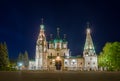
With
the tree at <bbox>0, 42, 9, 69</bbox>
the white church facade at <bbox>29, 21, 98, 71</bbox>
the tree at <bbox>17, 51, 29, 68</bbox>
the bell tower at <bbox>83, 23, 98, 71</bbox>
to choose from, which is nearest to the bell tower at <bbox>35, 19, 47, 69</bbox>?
the white church facade at <bbox>29, 21, 98, 71</bbox>

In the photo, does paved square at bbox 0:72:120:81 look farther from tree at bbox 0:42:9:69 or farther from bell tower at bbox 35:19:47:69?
bell tower at bbox 35:19:47:69

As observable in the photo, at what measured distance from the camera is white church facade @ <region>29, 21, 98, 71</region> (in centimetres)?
15988

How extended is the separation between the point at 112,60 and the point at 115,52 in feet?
9.00

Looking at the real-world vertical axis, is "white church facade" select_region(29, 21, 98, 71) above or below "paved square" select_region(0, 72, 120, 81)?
above

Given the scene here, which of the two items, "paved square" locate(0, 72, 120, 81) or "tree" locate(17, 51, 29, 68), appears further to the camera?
"tree" locate(17, 51, 29, 68)

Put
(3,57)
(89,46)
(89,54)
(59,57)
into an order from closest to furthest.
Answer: (3,57), (89,46), (89,54), (59,57)

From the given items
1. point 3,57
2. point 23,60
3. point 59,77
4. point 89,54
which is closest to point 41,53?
point 23,60

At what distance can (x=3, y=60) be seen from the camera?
3612 inches

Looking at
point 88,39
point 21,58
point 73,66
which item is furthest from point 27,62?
point 88,39

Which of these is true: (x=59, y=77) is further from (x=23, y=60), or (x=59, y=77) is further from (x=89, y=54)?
(x=23, y=60)

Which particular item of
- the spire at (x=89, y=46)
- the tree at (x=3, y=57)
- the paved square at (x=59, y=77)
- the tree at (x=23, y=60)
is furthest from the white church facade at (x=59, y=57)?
the paved square at (x=59, y=77)

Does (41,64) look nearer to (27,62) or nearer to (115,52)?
(27,62)

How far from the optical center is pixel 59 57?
164375 mm

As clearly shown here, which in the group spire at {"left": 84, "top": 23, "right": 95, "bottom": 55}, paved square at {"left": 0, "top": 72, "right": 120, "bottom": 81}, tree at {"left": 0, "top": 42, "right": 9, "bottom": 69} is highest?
spire at {"left": 84, "top": 23, "right": 95, "bottom": 55}
